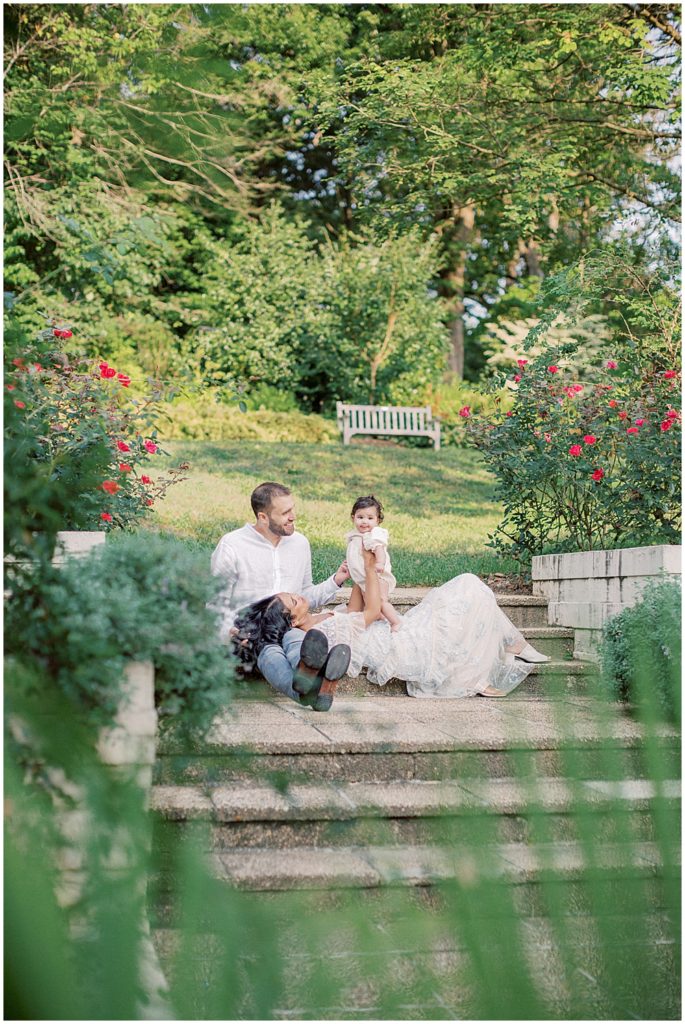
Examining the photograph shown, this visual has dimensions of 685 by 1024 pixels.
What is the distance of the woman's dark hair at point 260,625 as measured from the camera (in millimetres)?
4973

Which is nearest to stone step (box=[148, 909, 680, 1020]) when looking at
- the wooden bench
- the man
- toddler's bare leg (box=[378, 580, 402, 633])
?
the man

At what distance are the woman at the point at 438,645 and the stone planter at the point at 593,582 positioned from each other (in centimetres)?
61

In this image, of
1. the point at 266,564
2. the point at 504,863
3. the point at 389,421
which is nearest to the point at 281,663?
the point at 266,564

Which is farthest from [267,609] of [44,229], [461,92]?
[44,229]

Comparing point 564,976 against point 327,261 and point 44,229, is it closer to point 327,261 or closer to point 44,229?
point 44,229

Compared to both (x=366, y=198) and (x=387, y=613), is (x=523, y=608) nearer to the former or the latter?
(x=387, y=613)

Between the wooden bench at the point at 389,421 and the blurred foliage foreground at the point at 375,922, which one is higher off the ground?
the wooden bench at the point at 389,421

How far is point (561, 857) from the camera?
1.40 ft

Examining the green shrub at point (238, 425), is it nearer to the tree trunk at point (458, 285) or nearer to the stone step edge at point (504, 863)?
the tree trunk at point (458, 285)

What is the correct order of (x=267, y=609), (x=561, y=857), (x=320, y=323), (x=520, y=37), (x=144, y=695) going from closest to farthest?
(x=561, y=857), (x=144, y=695), (x=267, y=609), (x=520, y=37), (x=320, y=323)

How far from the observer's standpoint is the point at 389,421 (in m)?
16.7

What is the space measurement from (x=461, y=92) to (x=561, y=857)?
40.0ft

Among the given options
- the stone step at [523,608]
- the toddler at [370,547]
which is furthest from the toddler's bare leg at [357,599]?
the stone step at [523,608]

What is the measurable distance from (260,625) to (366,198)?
12.5 m
